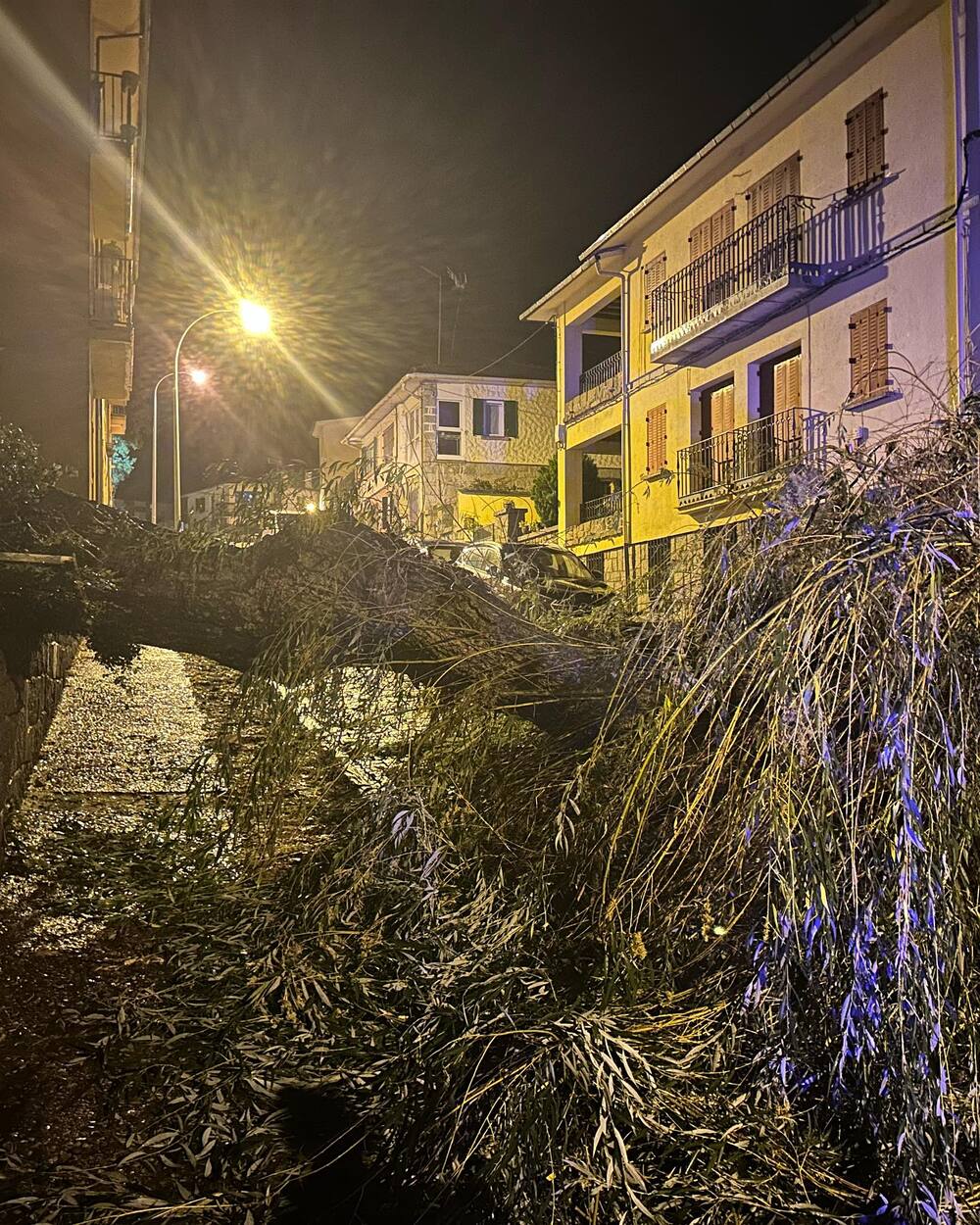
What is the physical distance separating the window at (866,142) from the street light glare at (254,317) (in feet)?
30.2

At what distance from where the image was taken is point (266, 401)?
41938 mm

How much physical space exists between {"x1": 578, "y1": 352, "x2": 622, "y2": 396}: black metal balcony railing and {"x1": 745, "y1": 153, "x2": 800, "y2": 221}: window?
5.87 m

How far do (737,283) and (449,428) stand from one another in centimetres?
1479

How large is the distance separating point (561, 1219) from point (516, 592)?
142 inches

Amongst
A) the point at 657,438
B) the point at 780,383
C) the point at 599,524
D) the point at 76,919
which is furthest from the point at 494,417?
the point at 76,919

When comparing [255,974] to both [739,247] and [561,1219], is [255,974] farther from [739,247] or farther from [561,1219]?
[739,247]

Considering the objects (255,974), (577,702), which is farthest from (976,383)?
(255,974)

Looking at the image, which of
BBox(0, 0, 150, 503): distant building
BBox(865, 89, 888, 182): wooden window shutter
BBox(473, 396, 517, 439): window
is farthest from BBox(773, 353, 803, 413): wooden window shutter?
BBox(473, 396, 517, 439): window

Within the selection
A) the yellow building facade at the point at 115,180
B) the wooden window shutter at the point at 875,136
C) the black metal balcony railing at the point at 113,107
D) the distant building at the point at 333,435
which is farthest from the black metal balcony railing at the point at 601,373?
the distant building at the point at 333,435

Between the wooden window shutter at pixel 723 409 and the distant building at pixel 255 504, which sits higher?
the wooden window shutter at pixel 723 409

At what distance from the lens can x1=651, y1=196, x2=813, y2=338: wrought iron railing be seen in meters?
17.7

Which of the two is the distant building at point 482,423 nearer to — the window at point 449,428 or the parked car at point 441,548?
the window at point 449,428

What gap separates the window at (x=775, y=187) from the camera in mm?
17956

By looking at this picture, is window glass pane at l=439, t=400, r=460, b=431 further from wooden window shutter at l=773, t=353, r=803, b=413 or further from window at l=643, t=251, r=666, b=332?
wooden window shutter at l=773, t=353, r=803, b=413
